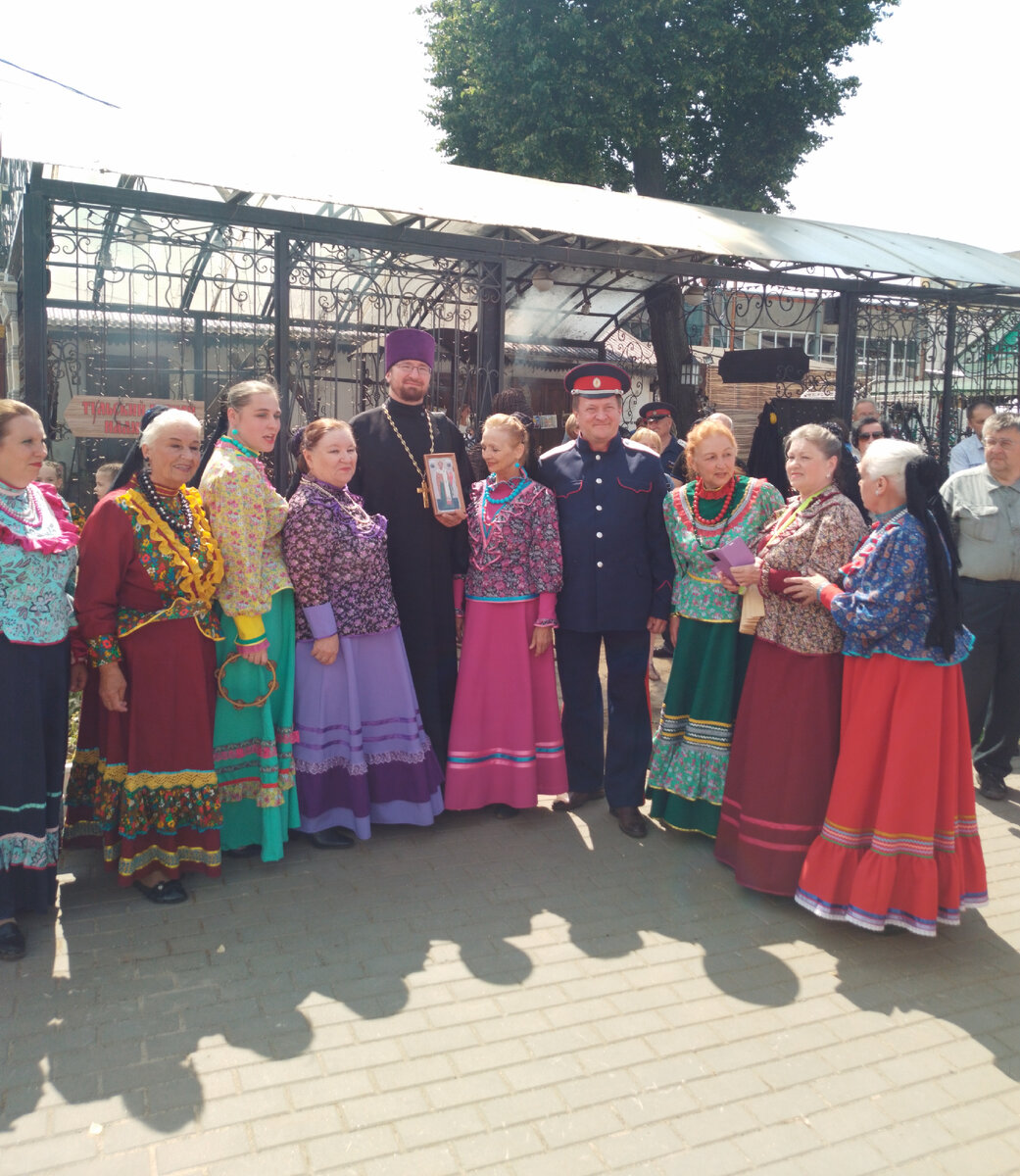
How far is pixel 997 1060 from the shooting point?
301 centimetres

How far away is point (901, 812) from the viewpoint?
143 inches

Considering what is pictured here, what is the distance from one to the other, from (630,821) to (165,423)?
2.71 meters

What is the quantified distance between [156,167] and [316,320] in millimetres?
1638

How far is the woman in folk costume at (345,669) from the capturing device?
4223mm

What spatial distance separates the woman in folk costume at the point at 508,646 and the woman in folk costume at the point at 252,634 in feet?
2.94

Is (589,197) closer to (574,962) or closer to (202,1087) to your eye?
(574,962)

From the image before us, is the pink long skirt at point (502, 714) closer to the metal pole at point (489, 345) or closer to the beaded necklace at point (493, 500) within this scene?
the beaded necklace at point (493, 500)

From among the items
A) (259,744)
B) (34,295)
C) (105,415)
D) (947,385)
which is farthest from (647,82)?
(259,744)

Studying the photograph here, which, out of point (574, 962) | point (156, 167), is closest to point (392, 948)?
point (574, 962)

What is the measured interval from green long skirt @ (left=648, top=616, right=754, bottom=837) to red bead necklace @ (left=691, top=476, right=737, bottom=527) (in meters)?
0.46

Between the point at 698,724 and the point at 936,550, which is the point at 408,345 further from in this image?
the point at 936,550

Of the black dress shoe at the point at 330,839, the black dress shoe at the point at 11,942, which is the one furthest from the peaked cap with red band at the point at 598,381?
the black dress shoe at the point at 11,942

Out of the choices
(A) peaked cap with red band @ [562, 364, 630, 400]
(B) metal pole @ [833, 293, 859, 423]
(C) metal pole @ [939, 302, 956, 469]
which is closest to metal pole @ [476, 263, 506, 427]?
(A) peaked cap with red band @ [562, 364, 630, 400]

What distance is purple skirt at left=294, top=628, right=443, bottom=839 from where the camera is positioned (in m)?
4.34
